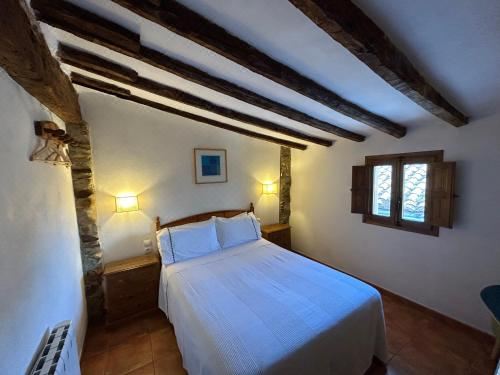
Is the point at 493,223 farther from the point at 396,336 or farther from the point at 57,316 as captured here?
the point at 57,316

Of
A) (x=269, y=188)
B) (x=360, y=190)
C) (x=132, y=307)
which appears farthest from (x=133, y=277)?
(x=360, y=190)

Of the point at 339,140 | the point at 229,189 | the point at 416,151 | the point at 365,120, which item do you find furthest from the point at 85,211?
the point at 416,151

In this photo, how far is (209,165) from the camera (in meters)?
3.08

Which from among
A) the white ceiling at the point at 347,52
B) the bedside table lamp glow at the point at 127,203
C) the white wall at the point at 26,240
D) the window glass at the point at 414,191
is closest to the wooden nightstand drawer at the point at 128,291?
the white wall at the point at 26,240

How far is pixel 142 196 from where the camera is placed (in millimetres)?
2625

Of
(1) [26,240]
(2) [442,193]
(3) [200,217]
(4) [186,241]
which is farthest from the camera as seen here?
(3) [200,217]

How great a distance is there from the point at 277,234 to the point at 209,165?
5.21 feet

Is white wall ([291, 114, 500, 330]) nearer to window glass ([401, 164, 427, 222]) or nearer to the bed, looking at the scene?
window glass ([401, 164, 427, 222])

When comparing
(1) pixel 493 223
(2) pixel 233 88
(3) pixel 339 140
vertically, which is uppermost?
(2) pixel 233 88

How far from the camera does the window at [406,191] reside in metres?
2.14

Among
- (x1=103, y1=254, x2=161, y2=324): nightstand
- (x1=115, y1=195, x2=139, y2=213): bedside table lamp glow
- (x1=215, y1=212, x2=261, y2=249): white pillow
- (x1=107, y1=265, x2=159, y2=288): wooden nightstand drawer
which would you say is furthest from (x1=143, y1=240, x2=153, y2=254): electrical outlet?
(x1=215, y1=212, x2=261, y2=249): white pillow

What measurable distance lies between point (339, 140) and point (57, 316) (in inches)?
140

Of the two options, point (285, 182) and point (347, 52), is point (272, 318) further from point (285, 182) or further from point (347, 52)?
point (285, 182)

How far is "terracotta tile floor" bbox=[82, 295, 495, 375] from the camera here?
1749 millimetres
